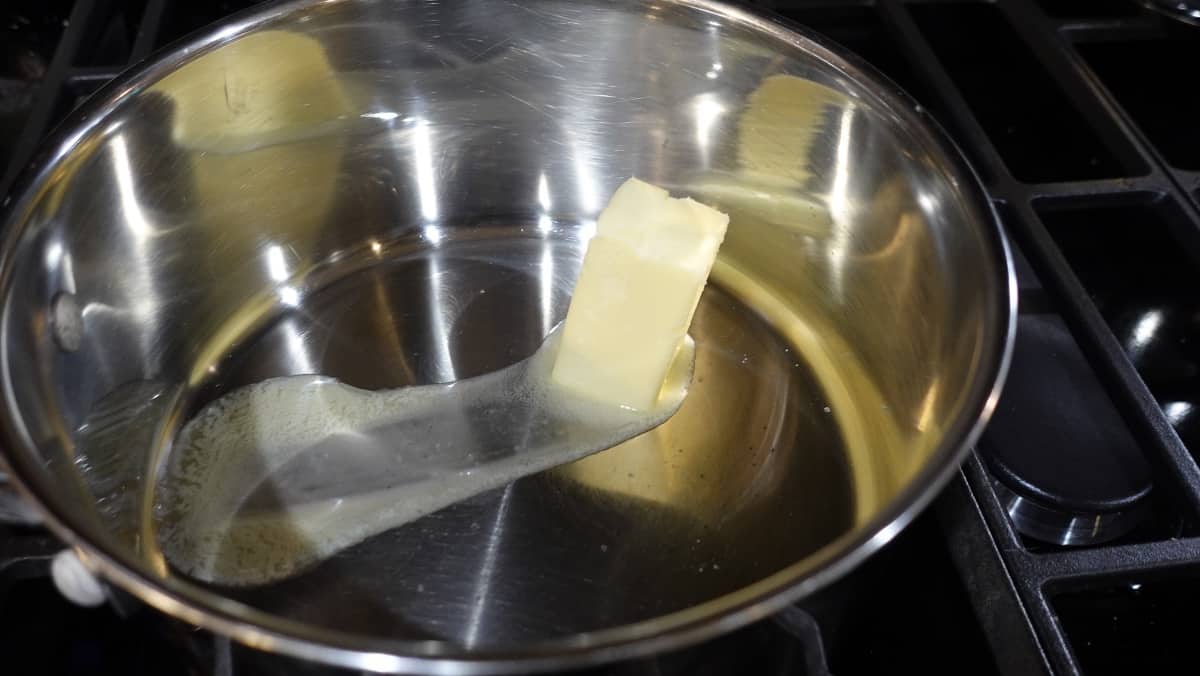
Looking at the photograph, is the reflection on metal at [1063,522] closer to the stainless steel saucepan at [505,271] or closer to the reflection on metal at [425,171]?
the stainless steel saucepan at [505,271]

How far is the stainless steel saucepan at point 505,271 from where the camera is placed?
57 centimetres

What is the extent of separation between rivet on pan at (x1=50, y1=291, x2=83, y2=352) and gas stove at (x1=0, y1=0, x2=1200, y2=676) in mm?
98

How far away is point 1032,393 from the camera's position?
2.18 feet

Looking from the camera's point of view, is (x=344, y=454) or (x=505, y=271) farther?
(x=505, y=271)

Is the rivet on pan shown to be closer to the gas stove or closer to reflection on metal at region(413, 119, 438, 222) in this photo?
the gas stove

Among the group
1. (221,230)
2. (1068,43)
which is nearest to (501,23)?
(221,230)

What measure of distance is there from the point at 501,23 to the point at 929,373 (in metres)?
0.36

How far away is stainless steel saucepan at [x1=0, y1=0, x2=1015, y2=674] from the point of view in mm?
574

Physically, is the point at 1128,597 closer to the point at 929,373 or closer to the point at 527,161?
the point at 929,373

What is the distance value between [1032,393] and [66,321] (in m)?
0.57

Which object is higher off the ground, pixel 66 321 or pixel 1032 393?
pixel 66 321

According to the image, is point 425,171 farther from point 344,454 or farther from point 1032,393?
point 1032,393

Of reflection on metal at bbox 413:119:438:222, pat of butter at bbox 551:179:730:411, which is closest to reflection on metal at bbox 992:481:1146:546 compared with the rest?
pat of butter at bbox 551:179:730:411

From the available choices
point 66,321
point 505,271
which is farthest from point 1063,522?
point 66,321
